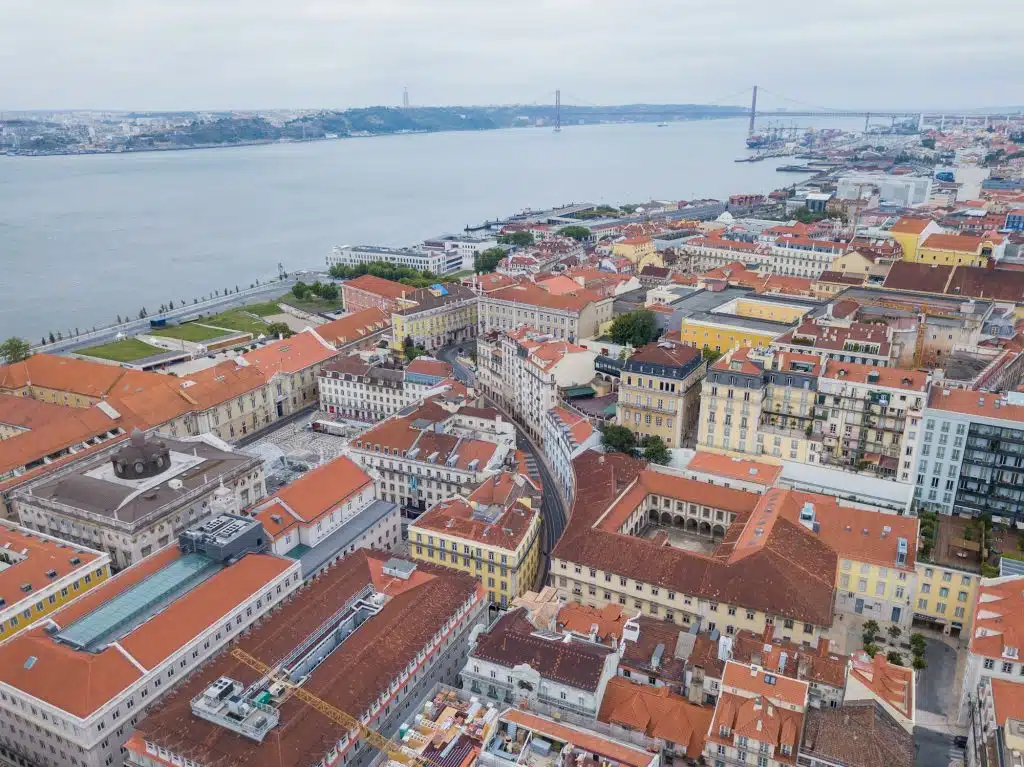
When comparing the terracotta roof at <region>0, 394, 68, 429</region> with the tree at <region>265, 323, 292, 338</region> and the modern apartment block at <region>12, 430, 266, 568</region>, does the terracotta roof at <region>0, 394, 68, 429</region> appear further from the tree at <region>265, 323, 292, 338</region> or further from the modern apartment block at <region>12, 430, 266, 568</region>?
the tree at <region>265, 323, 292, 338</region>

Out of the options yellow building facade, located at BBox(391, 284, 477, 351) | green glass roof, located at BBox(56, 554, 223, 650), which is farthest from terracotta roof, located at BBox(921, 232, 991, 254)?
green glass roof, located at BBox(56, 554, 223, 650)

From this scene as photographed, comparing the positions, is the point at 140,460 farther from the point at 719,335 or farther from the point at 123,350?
the point at 123,350

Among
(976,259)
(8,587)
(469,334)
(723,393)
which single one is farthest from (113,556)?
(976,259)

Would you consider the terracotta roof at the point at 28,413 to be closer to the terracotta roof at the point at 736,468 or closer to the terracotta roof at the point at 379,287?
the terracotta roof at the point at 379,287

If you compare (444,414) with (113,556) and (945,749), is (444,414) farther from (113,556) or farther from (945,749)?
(945,749)

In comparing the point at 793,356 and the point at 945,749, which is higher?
the point at 793,356
